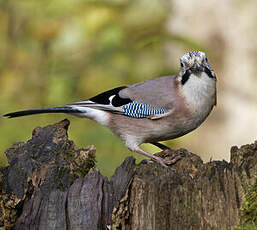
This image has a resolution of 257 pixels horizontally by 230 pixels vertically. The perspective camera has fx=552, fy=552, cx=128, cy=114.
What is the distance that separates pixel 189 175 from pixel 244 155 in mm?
422

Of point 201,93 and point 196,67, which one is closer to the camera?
point 196,67

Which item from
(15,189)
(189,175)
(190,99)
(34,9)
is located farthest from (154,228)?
(34,9)

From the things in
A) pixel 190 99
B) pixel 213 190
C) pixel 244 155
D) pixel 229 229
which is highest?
pixel 190 99

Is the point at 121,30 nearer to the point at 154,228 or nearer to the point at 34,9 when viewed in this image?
the point at 34,9

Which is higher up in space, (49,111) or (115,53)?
(115,53)

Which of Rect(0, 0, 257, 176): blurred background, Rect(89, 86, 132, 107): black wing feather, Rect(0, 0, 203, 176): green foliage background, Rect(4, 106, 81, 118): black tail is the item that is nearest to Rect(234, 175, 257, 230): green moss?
Rect(89, 86, 132, 107): black wing feather

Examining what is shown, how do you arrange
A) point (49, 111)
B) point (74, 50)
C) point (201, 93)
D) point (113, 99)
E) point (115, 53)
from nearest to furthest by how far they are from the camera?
point (201, 93)
point (49, 111)
point (113, 99)
point (115, 53)
point (74, 50)

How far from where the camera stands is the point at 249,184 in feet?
12.6

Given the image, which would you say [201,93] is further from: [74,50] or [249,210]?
[74,50]

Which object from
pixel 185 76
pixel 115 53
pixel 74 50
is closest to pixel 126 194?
pixel 185 76

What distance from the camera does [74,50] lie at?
333 inches

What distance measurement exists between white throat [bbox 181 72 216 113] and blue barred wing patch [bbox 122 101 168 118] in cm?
31

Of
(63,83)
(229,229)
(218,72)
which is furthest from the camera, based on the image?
(218,72)

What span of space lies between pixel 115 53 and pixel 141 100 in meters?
2.63
